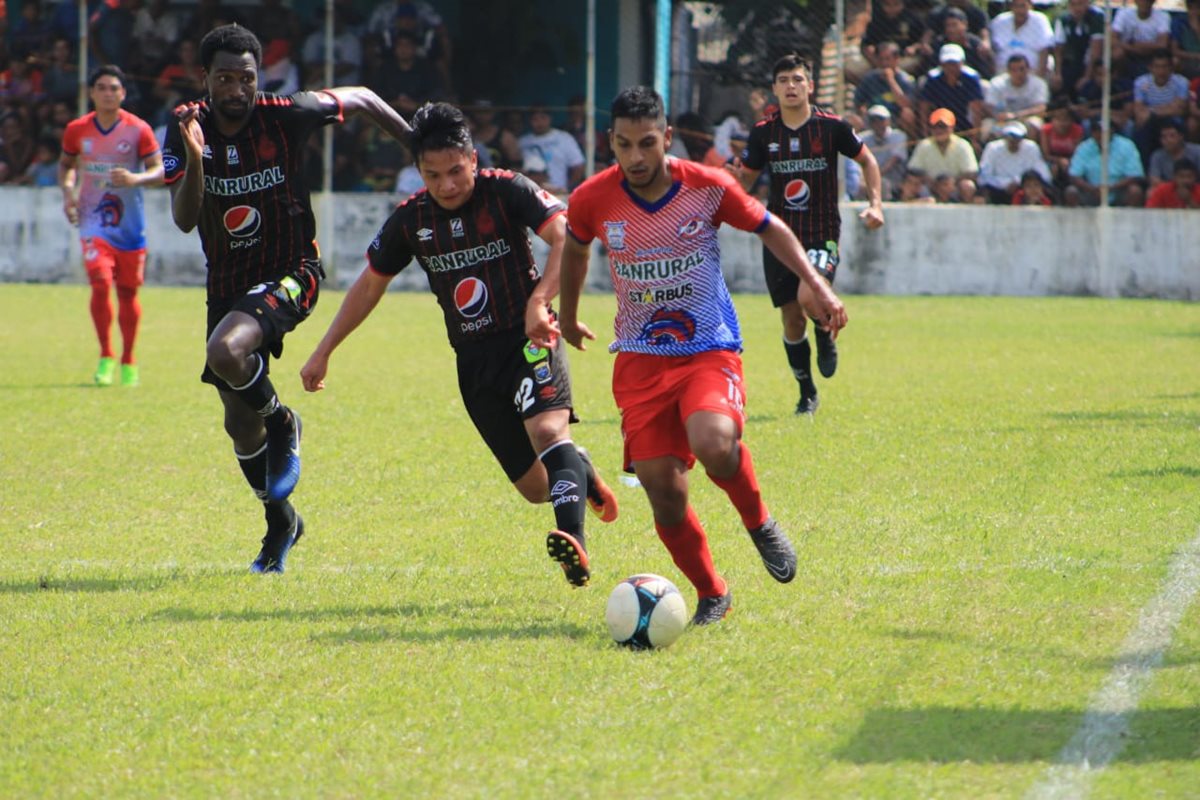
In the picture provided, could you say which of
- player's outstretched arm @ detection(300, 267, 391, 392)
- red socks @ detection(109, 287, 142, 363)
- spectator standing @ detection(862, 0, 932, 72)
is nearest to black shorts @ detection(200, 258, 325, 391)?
player's outstretched arm @ detection(300, 267, 391, 392)

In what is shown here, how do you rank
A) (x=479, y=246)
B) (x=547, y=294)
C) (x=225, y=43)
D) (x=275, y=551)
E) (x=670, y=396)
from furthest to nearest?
1. (x=275, y=551)
2. (x=225, y=43)
3. (x=479, y=246)
4. (x=547, y=294)
5. (x=670, y=396)

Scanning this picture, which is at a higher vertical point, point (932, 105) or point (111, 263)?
point (932, 105)

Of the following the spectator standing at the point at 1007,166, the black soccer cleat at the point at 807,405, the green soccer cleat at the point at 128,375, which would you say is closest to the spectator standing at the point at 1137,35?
the spectator standing at the point at 1007,166

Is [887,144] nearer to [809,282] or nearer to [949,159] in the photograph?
[949,159]

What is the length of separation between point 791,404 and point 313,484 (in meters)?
4.19

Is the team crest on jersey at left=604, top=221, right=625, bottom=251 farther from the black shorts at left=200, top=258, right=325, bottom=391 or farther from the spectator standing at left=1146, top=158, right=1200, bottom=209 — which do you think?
the spectator standing at left=1146, top=158, right=1200, bottom=209

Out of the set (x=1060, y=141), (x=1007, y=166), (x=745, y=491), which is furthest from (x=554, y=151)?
(x=745, y=491)

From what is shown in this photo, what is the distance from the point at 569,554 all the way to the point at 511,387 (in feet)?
3.45

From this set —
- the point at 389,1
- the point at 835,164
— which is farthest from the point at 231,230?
the point at 389,1

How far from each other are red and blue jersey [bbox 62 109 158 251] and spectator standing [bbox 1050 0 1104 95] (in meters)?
11.7

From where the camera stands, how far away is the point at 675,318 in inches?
229

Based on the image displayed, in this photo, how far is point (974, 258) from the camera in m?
20.4

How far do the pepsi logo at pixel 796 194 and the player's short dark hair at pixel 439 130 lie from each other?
564cm

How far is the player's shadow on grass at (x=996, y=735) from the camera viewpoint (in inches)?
164
